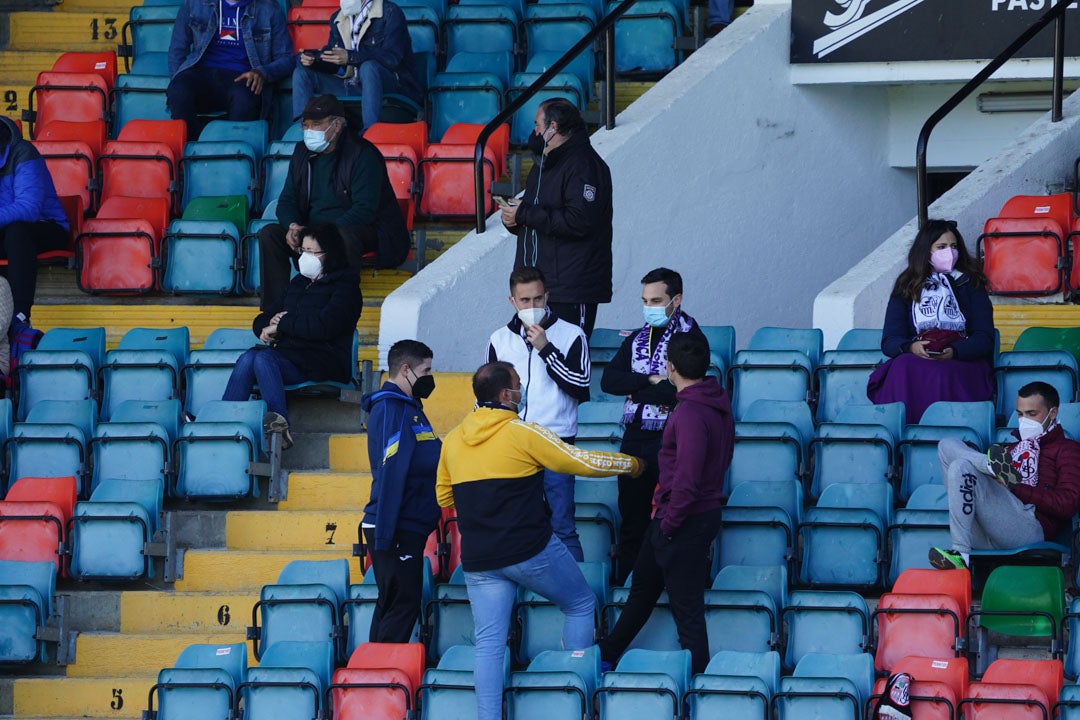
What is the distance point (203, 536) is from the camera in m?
10.3

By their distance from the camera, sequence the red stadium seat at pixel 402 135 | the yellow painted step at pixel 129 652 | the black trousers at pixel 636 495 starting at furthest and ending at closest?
the red stadium seat at pixel 402 135
the yellow painted step at pixel 129 652
the black trousers at pixel 636 495

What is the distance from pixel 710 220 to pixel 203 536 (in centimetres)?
381

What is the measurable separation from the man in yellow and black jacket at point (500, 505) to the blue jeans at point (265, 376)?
221 cm

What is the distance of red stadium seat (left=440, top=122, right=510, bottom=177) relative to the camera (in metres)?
12.4

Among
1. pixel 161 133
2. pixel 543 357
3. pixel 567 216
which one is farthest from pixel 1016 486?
pixel 161 133

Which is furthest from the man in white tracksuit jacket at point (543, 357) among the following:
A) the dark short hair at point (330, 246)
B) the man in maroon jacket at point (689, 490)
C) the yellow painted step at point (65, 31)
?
the yellow painted step at point (65, 31)

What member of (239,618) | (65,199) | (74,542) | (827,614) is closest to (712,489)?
(827,614)

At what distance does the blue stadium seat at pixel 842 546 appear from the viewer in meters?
9.16

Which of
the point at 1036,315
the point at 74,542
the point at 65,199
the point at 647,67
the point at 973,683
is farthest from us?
the point at 647,67

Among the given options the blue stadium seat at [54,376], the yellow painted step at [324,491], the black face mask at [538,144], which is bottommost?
the yellow painted step at [324,491]

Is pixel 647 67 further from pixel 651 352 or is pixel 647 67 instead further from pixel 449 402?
pixel 651 352

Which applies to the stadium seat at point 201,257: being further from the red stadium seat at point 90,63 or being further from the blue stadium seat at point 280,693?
the blue stadium seat at point 280,693

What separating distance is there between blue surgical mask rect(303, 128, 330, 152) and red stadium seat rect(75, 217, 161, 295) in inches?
52.0

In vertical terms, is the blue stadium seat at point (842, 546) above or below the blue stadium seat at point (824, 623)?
above
